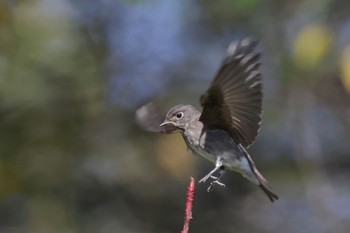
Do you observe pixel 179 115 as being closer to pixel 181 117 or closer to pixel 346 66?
pixel 181 117

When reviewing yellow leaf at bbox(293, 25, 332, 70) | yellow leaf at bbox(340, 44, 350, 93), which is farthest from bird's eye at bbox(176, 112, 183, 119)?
yellow leaf at bbox(293, 25, 332, 70)

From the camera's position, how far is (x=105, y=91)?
5.90m

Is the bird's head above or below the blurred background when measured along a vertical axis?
below

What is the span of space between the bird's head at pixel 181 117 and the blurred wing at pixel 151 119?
2 centimetres

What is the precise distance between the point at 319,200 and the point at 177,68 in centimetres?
116

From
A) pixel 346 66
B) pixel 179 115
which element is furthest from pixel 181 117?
pixel 346 66

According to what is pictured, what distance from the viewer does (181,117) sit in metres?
2.73

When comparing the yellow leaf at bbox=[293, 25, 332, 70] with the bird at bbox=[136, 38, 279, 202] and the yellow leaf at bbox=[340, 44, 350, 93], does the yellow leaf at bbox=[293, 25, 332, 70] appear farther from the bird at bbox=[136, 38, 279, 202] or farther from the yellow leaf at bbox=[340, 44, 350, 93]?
the bird at bbox=[136, 38, 279, 202]

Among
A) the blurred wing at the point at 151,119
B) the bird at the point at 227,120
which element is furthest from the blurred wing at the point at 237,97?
the blurred wing at the point at 151,119

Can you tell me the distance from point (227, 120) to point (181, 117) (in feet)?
0.45

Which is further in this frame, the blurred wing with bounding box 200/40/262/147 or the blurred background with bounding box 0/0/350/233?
the blurred background with bounding box 0/0/350/233

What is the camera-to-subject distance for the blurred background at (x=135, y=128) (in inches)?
215

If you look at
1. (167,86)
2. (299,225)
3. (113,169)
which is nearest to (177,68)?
(167,86)

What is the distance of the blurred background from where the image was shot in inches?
215
